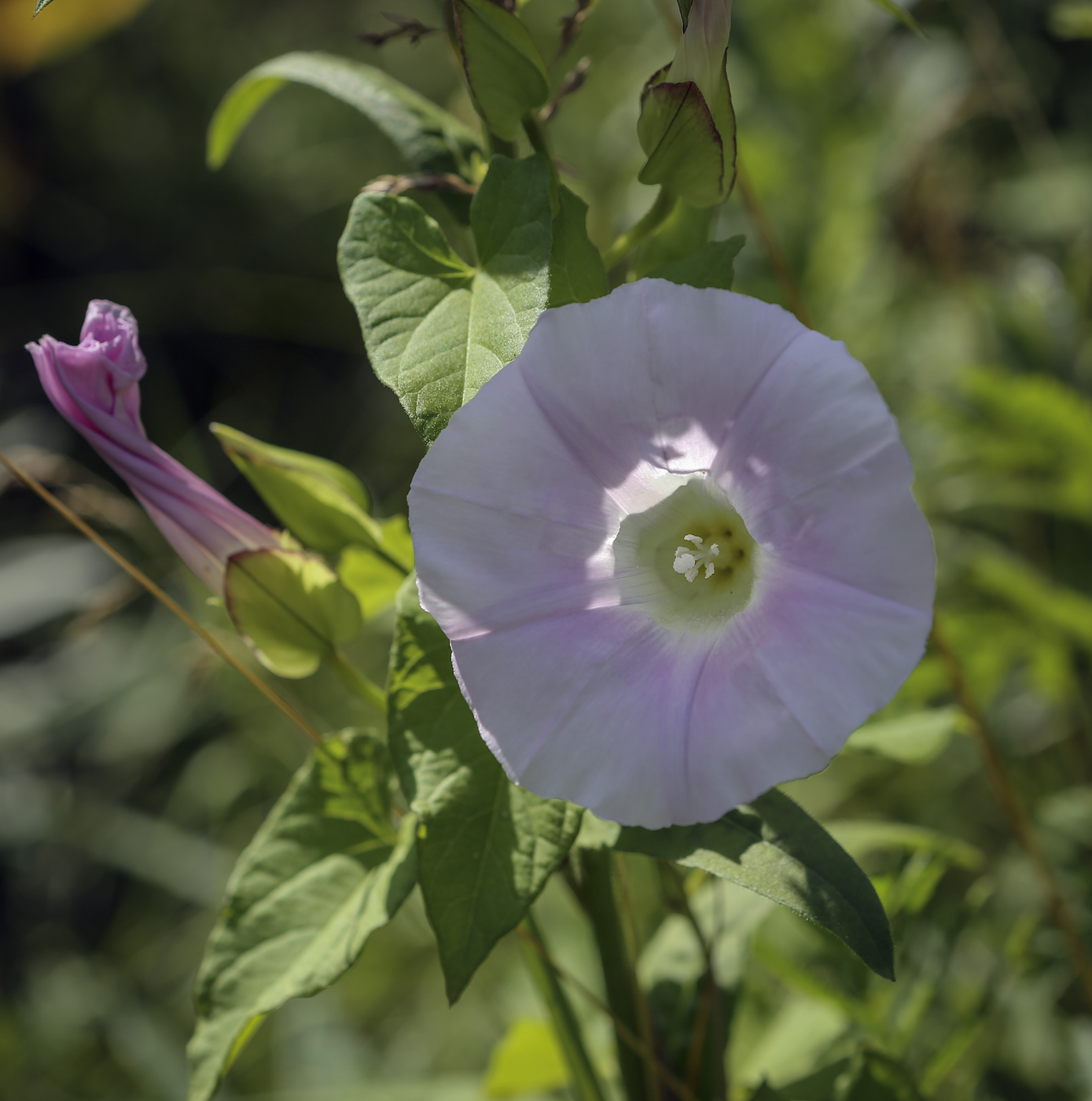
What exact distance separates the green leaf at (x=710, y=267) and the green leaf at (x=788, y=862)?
1.04ft

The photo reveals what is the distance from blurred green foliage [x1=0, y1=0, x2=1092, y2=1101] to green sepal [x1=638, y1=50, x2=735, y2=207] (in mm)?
75

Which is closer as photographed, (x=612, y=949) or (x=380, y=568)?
(x=612, y=949)

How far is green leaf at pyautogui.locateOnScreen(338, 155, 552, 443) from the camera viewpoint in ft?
1.85

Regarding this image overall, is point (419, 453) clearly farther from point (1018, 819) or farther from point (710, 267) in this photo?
point (710, 267)

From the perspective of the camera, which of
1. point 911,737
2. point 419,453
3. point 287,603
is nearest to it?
point 287,603

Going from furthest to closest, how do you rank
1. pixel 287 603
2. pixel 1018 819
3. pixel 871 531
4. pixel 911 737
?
pixel 1018 819 < pixel 911 737 < pixel 287 603 < pixel 871 531

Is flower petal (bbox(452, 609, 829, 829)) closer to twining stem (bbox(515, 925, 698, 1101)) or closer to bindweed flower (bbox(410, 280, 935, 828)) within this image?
bindweed flower (bbox(410, 280, 935, 828))

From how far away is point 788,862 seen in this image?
580mm

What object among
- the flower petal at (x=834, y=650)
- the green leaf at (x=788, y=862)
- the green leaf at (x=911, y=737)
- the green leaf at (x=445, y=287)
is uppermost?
the green leaf at (x=445, y=287)

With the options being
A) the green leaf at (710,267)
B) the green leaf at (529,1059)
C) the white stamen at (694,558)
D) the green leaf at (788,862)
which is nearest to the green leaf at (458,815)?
the green leaf at (788,862)

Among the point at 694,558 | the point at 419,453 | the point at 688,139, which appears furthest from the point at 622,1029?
the point at 419,453

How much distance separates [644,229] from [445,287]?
0.53 ft

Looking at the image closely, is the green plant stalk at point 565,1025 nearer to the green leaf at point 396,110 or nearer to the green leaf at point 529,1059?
the green leaf at point 529,1059

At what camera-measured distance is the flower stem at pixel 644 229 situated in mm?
676
